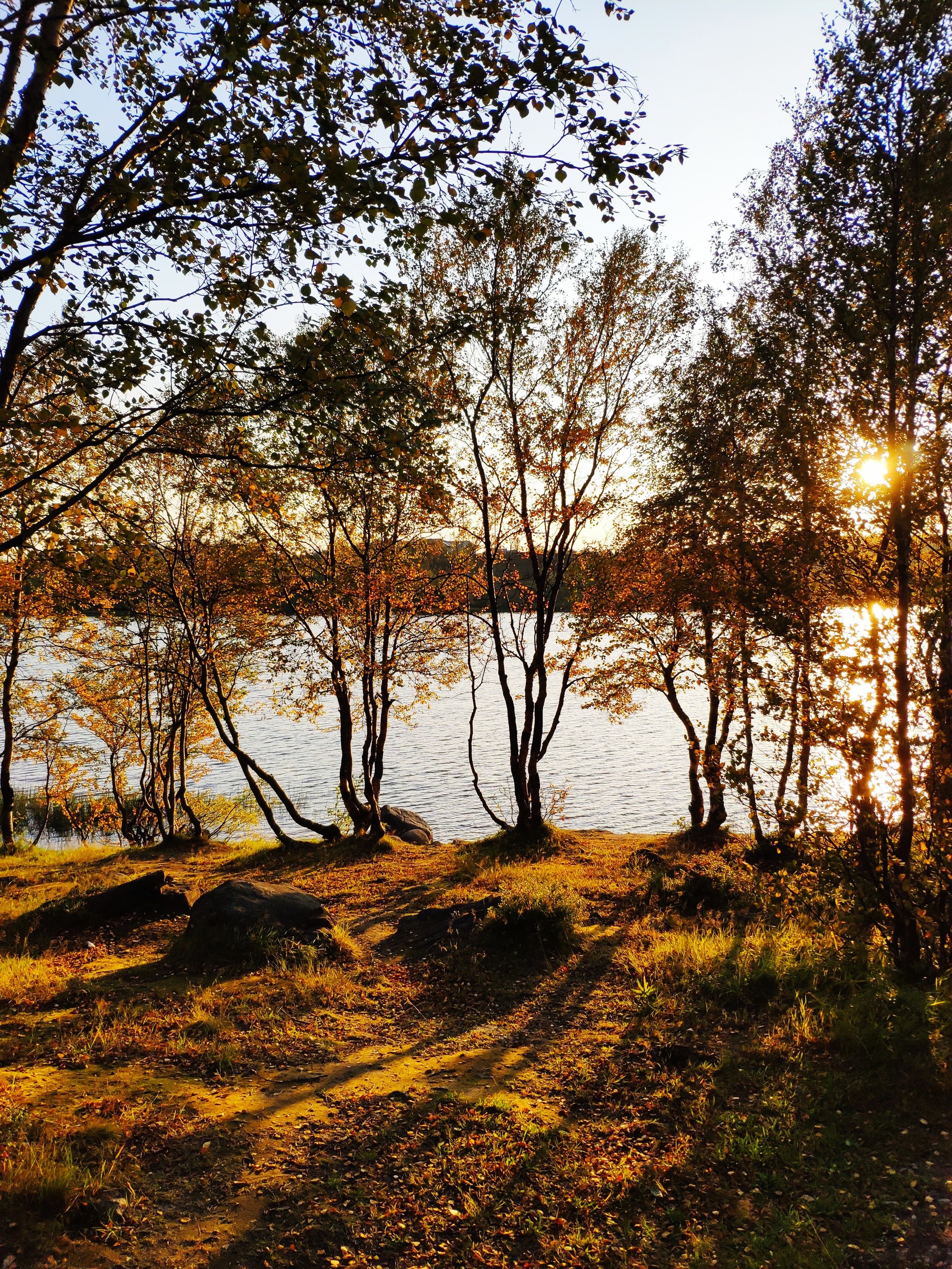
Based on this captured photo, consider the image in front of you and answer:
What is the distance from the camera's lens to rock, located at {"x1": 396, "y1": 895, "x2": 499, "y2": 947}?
10.2m

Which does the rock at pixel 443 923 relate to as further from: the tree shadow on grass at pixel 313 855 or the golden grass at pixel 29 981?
the tree shadow on grass at pixel 313 855

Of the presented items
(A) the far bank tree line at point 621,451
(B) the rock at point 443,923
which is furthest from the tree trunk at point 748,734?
(B) the rock at point 443,923

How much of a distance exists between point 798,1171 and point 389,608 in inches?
602

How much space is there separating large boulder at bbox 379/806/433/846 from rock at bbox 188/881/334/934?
12.3 m

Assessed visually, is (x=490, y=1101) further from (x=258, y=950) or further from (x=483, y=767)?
(x=483, y=767)

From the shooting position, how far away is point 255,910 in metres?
10.0

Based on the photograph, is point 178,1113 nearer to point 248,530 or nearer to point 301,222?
point 301,222

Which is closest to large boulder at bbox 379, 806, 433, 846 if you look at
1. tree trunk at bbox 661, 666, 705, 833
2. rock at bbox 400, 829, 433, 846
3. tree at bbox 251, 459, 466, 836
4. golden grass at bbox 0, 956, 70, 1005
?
rock at bbox 400, 829, 433, 846

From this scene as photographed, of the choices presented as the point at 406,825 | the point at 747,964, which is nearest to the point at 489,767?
the point at 406,825

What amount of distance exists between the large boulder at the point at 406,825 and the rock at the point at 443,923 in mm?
11554

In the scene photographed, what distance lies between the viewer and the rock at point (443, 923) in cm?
1019

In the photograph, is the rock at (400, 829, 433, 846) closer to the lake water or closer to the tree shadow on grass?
the lake water

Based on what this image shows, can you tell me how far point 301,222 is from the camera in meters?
6.08

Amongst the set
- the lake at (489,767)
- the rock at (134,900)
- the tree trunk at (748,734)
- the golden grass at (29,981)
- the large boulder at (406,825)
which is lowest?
the lake at (489,767)
